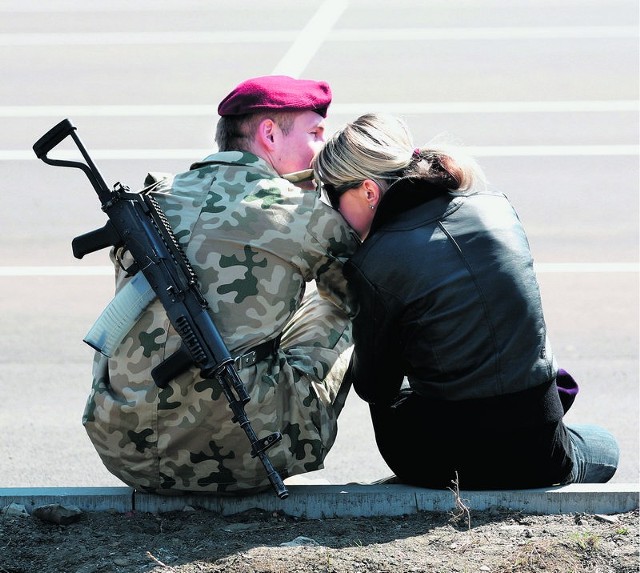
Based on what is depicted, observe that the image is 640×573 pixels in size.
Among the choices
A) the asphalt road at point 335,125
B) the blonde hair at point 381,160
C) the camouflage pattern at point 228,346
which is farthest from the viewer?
the asphalt road at point 335,125

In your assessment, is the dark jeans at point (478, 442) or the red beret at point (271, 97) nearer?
the dark jeans at point (478, 442)

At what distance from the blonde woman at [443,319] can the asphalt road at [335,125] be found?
4.06 feet

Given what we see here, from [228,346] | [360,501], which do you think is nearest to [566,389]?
[360,501]

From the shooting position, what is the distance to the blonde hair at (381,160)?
149 inches

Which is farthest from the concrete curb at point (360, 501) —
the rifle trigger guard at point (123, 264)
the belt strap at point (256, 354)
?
the rifle trigger guard at point (123, 264)

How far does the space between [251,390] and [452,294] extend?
28.9 inches

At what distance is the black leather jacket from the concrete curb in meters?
0.38

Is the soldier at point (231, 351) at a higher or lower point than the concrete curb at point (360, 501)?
higher

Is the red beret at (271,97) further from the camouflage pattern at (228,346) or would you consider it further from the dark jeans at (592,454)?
the dark jeans at (592,454)

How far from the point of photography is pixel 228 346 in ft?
12.0

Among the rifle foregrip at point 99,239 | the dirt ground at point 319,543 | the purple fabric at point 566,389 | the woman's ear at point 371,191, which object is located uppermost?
the woman's ear at point 371,191

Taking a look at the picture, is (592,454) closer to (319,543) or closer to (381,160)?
(319,543)

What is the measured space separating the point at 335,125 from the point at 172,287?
656cm

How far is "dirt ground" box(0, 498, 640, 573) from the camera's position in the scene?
335cm
